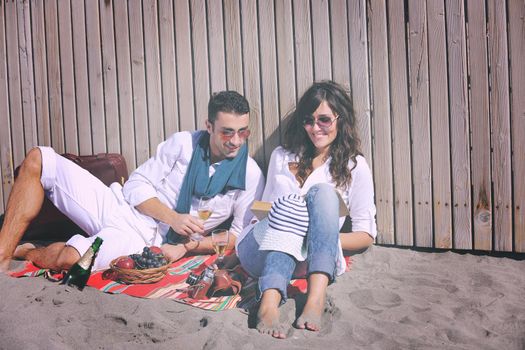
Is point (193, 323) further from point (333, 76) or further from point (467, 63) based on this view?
point (467, 63)

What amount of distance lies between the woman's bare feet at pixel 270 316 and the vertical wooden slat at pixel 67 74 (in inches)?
127

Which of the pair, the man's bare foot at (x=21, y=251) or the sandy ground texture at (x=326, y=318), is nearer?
the sandy ground texture at (x=326, y=318)

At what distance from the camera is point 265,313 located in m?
3.01

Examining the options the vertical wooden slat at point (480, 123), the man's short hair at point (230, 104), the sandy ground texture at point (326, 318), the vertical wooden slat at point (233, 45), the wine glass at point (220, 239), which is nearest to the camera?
the sandy ground texture at point (326, 318)

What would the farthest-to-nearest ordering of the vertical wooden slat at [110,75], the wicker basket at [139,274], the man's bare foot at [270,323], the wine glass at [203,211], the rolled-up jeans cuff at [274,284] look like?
the vertical wooden slat at [110,75], the wine glass at [203,211], the wicker basket at [139,274], the rolled-up jeans cuff at [274,284], the man's bare foot at [270,323]

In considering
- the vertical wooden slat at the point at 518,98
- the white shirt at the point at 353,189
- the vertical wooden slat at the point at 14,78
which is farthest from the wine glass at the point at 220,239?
the vertical wooden slat at the point at 14,78

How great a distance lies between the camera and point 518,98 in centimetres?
396

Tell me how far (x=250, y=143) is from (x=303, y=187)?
0.93 m

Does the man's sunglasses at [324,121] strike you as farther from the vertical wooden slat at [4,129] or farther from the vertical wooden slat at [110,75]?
the vertical wooden slat at [4,129]

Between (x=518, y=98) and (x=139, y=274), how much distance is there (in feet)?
10.6

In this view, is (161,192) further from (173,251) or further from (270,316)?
(270,316)

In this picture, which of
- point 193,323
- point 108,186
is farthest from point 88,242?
point 193,323

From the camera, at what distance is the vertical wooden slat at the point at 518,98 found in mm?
3918

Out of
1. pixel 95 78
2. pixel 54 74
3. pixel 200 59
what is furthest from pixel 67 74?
pixel 200 59
